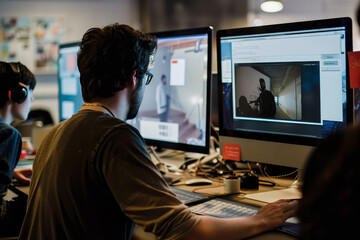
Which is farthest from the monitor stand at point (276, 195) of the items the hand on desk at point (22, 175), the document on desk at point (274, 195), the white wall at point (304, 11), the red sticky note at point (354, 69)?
the white wall at point (304, 11)

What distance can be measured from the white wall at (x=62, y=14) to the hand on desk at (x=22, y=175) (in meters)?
2.95

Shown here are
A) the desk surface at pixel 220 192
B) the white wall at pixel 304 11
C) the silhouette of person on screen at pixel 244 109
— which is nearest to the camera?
the desk surface at pixel 220 192

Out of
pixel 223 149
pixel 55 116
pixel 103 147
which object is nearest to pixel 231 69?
pixel 223 149

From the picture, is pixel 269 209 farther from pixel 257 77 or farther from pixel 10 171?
pixel 10 171

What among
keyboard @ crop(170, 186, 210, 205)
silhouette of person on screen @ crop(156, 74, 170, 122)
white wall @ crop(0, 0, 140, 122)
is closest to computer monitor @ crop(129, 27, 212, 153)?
silhouette of person on screen @ crop(156, 74, 170, 122)

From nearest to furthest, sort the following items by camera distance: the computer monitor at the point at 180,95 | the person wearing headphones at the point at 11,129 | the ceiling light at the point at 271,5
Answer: the computer monitor at the point at 180,95
the person wearing headphones at the point at 11,129
the ceiling light at the point at 271,5

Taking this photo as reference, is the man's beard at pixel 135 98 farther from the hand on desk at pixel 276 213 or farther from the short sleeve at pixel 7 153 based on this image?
the short sleeve at pixel 7 153

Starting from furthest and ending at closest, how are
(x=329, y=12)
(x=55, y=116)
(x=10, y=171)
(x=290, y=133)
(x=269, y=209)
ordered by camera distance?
(x=55, y=116) → (x=329, y=12) → (x=10, y=171) → (x=290, y=133) → (x=269, y=209)

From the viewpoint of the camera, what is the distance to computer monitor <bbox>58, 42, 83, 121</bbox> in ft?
7.44

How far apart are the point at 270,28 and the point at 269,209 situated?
587mm

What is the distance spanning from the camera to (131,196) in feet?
2.90

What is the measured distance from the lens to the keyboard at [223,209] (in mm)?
1168

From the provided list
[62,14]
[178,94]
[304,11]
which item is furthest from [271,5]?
[62,14]

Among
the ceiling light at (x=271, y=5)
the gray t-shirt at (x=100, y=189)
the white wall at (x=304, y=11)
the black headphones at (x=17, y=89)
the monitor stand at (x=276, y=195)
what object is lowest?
the monitor stand at (x=276, y=195)
